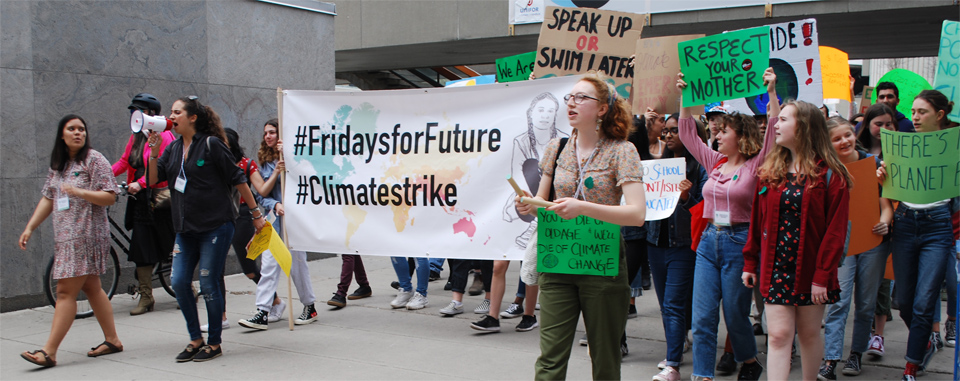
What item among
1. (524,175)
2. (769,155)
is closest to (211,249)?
(524,175)

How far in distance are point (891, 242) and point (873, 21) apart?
9725 mm

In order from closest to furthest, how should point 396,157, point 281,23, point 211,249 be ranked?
point 211,249 < point 396,157 < point 281,23

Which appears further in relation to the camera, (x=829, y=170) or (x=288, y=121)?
(x=288, y=121)

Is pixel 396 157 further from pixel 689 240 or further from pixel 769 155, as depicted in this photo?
pixel 769 155

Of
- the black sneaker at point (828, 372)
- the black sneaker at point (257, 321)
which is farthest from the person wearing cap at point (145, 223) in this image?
the black sneaker at point (828, 372)

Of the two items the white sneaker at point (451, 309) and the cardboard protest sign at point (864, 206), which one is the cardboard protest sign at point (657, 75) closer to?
the cardboard protest sign at point (864, 206)

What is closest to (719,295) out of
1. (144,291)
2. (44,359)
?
(44,359)

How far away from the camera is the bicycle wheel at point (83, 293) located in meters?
7.14

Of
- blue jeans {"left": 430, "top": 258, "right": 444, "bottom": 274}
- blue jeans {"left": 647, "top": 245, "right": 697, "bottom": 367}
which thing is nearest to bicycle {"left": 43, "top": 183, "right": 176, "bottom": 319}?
blue jeans {"left": 430, "top": 258, "right": 444, "bottom": 274}

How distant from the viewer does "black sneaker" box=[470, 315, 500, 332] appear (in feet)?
20.9

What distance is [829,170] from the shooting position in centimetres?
387

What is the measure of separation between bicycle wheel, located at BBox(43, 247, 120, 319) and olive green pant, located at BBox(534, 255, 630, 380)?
4.88m

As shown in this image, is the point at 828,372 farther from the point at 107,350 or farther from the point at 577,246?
the point at 107,350

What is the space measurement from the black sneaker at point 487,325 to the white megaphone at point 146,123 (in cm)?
288
